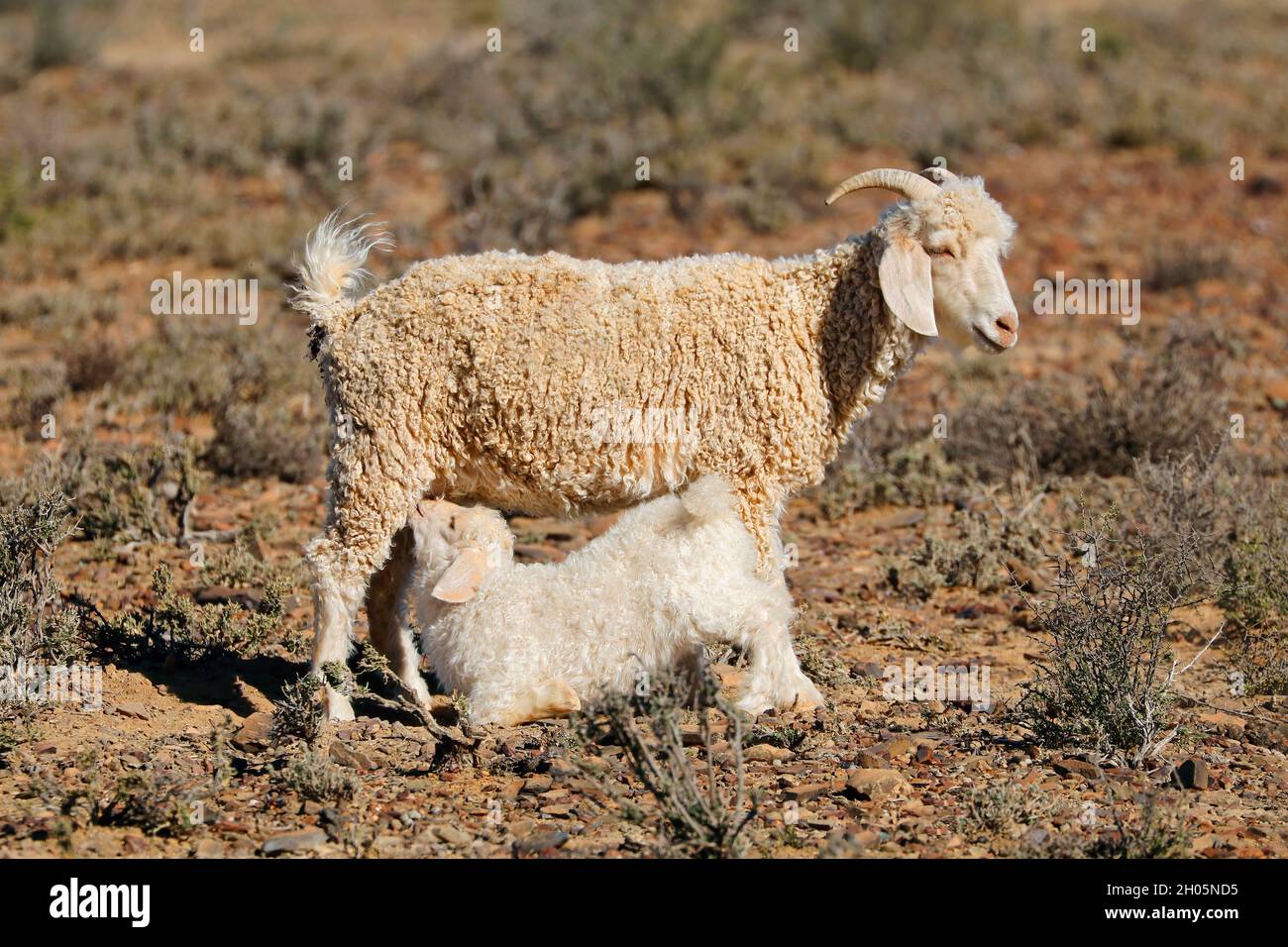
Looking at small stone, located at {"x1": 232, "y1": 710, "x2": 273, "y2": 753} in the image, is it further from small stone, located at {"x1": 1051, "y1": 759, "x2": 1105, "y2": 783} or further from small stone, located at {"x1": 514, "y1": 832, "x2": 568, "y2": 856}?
small stone, located at {"x1": 1051, "y1": 759, "x2": 1105, "y2": 783}

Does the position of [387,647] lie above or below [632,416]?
below

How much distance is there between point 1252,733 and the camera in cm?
605

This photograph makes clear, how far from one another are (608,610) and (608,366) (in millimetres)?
1003

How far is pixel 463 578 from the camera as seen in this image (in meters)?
6.07

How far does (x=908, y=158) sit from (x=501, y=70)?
5.67 m

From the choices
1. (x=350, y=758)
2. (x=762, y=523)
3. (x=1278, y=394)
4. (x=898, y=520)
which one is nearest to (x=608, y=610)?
(x=762, y=523)

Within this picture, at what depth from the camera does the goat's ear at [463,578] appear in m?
6.03

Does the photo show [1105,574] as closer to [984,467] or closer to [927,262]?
[927,262]

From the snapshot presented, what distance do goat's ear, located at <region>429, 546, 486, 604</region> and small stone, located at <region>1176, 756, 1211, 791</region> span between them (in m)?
2.74

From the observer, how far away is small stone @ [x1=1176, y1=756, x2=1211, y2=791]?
5.48m

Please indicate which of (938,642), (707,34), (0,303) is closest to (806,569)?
(938,642)

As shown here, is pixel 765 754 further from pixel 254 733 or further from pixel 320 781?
pixel 254 733

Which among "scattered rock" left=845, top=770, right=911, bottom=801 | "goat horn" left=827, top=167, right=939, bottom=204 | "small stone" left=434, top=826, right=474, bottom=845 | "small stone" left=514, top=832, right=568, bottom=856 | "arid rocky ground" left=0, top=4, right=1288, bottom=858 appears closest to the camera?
"small stone" left=514, top=832, right=568, bottom=856

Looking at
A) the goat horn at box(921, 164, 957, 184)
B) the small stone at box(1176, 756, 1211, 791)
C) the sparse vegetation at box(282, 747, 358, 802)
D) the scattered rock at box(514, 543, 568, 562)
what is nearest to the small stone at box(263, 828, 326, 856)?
the sparse vegetation at box(282, 747, 358, 802)
